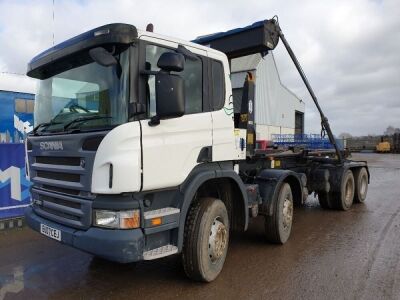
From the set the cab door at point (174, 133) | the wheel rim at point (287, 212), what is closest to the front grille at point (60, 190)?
the cab door at point (174, 133)

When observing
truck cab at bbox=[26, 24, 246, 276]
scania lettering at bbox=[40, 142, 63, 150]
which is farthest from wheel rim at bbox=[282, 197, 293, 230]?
scania lettering at bbox=[40, 142, 63, 150]

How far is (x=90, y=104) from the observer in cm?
381

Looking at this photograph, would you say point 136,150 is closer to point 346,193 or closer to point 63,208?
point 63,208

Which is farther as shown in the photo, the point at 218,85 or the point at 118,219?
the point at 218,85

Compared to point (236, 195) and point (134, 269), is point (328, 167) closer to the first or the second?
point (236, 195)

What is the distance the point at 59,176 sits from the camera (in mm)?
3961

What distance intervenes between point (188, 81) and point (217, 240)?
73.2 inches

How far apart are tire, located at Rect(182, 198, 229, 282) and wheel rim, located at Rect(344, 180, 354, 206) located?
5356 millimetres

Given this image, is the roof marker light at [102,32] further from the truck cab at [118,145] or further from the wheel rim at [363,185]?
the wheel rim at [363,185]

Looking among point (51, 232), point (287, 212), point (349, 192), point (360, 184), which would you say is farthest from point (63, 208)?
point (360, 184)

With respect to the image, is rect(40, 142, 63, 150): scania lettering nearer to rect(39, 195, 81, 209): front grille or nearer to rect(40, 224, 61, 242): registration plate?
rect(39, 195, 81, 209): front grille

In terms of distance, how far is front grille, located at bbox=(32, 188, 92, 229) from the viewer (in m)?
3.62

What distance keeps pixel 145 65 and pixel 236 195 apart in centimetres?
217

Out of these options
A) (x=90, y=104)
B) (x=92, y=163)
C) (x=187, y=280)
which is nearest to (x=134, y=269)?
(x=187, y=280)
